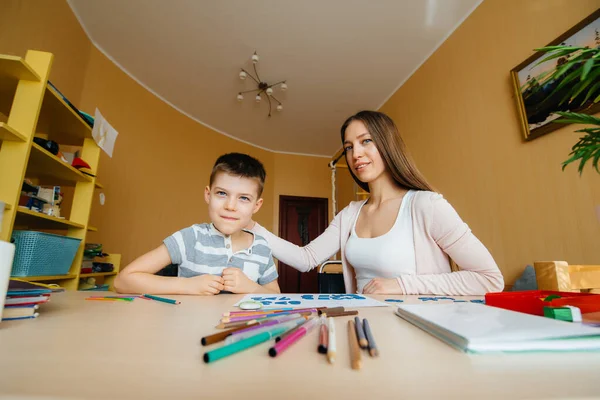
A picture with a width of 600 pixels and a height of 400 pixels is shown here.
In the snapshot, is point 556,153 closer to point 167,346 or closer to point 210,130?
point 167,346

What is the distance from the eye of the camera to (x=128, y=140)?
9.52ft

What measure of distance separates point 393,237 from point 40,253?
1.47 m

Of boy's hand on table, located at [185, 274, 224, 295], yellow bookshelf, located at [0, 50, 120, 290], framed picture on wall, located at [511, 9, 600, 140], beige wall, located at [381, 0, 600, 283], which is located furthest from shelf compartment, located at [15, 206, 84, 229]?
beige wall, located at [381, 0, 600, 283]

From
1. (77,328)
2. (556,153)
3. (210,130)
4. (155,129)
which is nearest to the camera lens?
(77,328)

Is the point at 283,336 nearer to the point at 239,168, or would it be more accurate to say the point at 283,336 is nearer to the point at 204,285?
the point at 204,285

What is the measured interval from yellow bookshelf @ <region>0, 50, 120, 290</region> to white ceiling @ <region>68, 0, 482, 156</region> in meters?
1.31

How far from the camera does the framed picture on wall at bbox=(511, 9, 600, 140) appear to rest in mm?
1381

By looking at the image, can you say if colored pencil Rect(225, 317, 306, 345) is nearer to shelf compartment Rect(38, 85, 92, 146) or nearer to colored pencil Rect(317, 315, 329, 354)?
colored pencil Rect(317, 315, 329, 354)

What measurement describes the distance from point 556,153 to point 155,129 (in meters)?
3.59

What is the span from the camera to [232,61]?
286 cm

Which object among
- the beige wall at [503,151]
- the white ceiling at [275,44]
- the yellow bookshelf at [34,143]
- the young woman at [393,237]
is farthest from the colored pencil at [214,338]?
the white ceiling at [275,44]

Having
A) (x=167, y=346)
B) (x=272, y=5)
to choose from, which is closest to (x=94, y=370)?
(x=167, y=346)

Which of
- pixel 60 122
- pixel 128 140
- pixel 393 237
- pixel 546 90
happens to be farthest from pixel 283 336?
pixel 128 140

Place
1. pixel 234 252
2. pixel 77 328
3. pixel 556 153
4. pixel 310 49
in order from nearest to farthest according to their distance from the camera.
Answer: pixel 77 328
pixel 234 252
pixel 556 153
pixel 310 49
